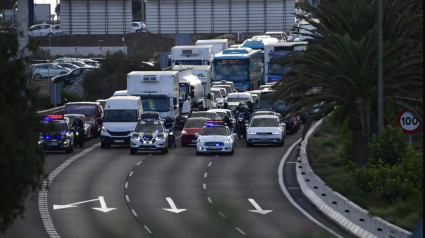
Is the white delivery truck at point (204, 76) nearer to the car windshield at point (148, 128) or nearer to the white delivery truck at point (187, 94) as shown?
the white delivery truck at point (187, 94)

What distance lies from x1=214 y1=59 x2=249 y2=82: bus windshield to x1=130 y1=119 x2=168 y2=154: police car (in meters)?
28.1

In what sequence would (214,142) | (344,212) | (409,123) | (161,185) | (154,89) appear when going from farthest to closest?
(154,89) < (214,142) < (161,185) < (409,123) < (344,212)

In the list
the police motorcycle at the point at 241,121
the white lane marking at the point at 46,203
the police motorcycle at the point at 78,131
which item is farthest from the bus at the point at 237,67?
the white lane marking at the point at 46,203

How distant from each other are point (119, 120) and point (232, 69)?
2725 cm

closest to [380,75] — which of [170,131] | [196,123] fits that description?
[170,131]

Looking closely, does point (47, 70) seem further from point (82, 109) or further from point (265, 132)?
point (265, 132)

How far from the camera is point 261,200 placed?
31625 mm

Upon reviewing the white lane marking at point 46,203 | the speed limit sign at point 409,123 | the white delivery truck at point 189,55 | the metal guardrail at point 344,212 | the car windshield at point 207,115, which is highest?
the white delivery truck at point 189,55

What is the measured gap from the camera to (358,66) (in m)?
32.9

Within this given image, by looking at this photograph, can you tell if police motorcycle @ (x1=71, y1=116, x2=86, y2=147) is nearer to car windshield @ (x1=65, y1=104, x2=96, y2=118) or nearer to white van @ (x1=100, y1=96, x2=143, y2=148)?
white van @ (x1=100, y1=96, x2=143, y2=148)

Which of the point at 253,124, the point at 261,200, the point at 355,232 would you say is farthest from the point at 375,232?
the point at 253,124

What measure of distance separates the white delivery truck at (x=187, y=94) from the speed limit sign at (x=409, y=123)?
27136mm

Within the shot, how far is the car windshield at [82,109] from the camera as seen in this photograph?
173 ft

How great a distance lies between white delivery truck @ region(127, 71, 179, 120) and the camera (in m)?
52.5
